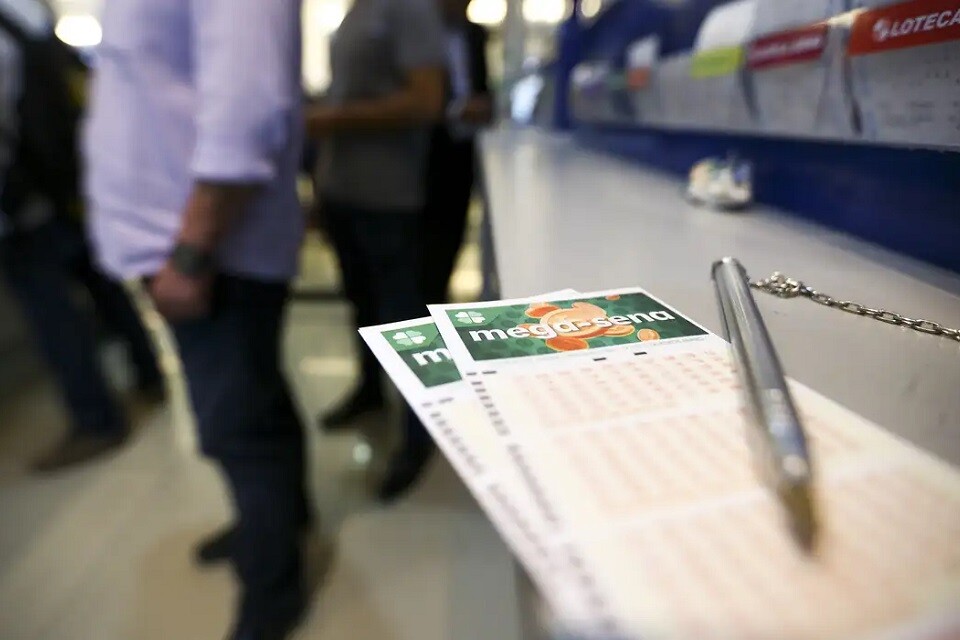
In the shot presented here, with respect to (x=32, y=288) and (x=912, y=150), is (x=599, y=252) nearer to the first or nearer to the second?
(x=912, y=150)

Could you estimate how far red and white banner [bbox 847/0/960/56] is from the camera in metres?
0.54

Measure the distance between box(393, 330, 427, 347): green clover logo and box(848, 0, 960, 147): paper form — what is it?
0.54 m

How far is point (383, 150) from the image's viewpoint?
1.24 meters

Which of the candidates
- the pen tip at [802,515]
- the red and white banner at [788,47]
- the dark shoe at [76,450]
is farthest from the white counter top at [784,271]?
the dark shoe at [76,450]

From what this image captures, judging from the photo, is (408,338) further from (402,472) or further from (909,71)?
(402,472)

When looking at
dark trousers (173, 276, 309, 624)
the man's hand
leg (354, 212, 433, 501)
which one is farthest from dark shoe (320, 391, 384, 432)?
the man's hand

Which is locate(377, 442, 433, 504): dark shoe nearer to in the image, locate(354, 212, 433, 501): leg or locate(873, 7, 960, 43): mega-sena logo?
locate(354, 212, 433, 501): leg

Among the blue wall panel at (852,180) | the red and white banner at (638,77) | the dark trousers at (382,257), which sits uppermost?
the red and white banner at (638,77)

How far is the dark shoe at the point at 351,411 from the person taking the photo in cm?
165

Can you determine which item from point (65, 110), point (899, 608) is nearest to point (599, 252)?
point (899, 608)

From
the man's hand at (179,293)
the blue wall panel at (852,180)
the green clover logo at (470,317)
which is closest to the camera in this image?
the green clover logo at (470,317)

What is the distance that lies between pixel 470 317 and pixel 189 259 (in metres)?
0.47

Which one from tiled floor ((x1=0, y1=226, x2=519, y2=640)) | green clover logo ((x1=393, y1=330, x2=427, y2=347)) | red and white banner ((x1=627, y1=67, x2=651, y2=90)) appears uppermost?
red and white banner ((x1=627, y1=67, x2=651, y2=90))

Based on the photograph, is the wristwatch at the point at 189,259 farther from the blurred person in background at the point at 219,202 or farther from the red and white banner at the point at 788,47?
the red and white banner at the point at 788,47
